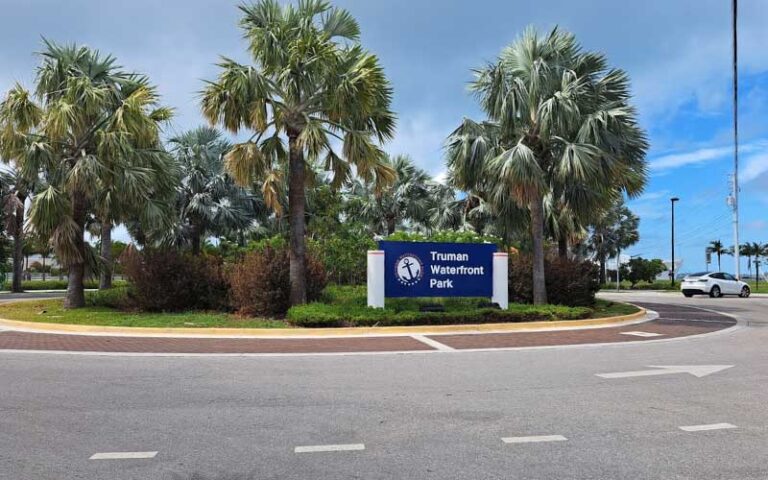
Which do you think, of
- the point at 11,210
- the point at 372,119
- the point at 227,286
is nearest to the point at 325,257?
the point at 227,286

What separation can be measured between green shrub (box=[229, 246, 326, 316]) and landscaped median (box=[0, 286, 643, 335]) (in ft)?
1.60

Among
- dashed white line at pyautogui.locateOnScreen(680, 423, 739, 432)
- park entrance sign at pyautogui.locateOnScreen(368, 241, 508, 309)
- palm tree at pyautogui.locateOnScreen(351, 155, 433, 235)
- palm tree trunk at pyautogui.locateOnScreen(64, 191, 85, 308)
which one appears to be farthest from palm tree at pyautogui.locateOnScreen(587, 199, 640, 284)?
dashed white line at pyautogui.locateOnScreen(680, 423, 739, 432)

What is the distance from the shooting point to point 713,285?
31625 millimetres

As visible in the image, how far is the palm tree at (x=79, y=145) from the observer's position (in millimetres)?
17109

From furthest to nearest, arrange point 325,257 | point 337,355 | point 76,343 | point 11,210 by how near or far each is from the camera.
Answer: point 11,210
point 325,257
point 76,343
point 337,355

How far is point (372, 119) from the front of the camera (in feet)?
56.0

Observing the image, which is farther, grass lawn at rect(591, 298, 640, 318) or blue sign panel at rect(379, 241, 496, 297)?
grass lawn at rect(591, 298, 640, 318)

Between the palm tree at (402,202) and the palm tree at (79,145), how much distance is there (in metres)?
15.4

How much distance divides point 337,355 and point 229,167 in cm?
761

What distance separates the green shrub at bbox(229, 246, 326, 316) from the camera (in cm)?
1571

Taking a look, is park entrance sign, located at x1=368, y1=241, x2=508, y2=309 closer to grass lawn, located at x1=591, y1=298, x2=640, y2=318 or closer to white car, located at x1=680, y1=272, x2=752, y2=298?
grass lawn, located at x1=591, y1=298, x2=640, y2=318

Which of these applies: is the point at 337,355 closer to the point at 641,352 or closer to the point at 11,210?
the point at 641,352

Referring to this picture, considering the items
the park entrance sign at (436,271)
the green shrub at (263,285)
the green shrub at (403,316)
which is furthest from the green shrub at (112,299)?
the park entrance sign at (436,271)

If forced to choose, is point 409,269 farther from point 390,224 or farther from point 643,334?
point 390,224
